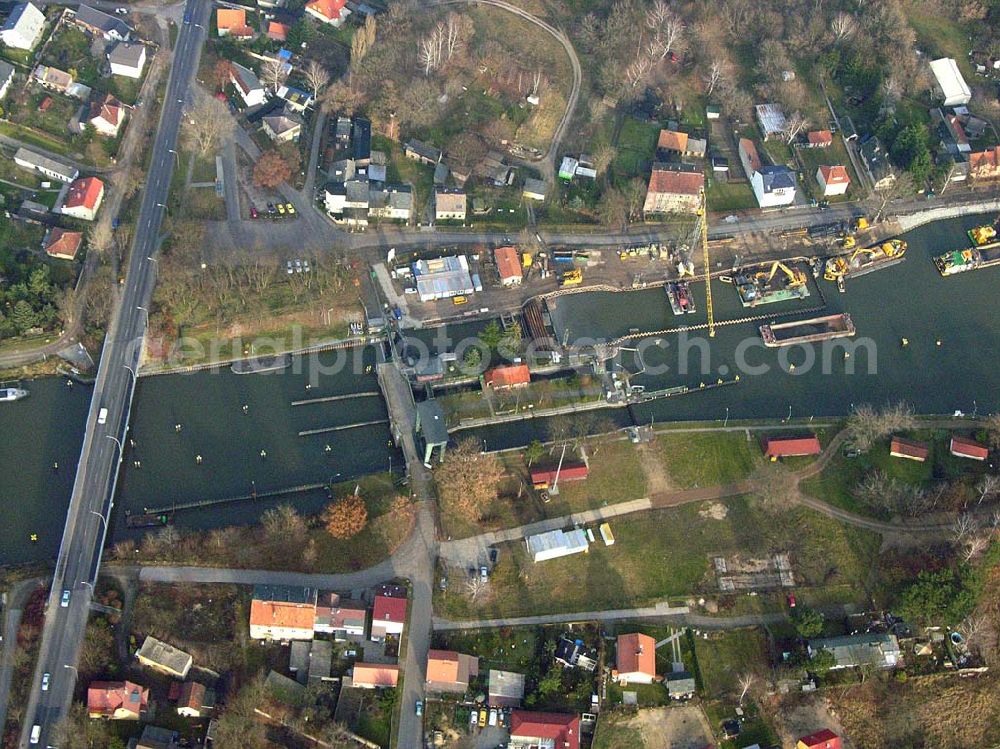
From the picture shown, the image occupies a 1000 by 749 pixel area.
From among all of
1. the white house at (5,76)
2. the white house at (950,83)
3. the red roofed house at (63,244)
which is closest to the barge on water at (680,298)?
the white house at (950,83)

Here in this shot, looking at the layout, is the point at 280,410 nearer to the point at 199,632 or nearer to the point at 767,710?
the point at 199,632

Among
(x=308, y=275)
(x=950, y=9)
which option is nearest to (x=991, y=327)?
(x=950, y=9)

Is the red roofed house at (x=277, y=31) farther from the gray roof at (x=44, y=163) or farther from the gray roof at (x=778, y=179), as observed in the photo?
the gray roof at (x=778, y=179)

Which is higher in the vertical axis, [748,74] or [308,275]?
[748,74]

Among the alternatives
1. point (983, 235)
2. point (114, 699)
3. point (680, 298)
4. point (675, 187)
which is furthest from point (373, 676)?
point (983, 235)

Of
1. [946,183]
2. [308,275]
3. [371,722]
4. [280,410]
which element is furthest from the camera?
[946,183]

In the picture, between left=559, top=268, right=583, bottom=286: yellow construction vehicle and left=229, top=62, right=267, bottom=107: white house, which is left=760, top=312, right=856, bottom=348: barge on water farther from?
left=229, top=62, right=267, bottom=107: white house

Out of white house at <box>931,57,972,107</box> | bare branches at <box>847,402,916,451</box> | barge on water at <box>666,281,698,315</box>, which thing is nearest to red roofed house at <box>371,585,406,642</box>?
barge on water at <box>666,281,698,315</box>
